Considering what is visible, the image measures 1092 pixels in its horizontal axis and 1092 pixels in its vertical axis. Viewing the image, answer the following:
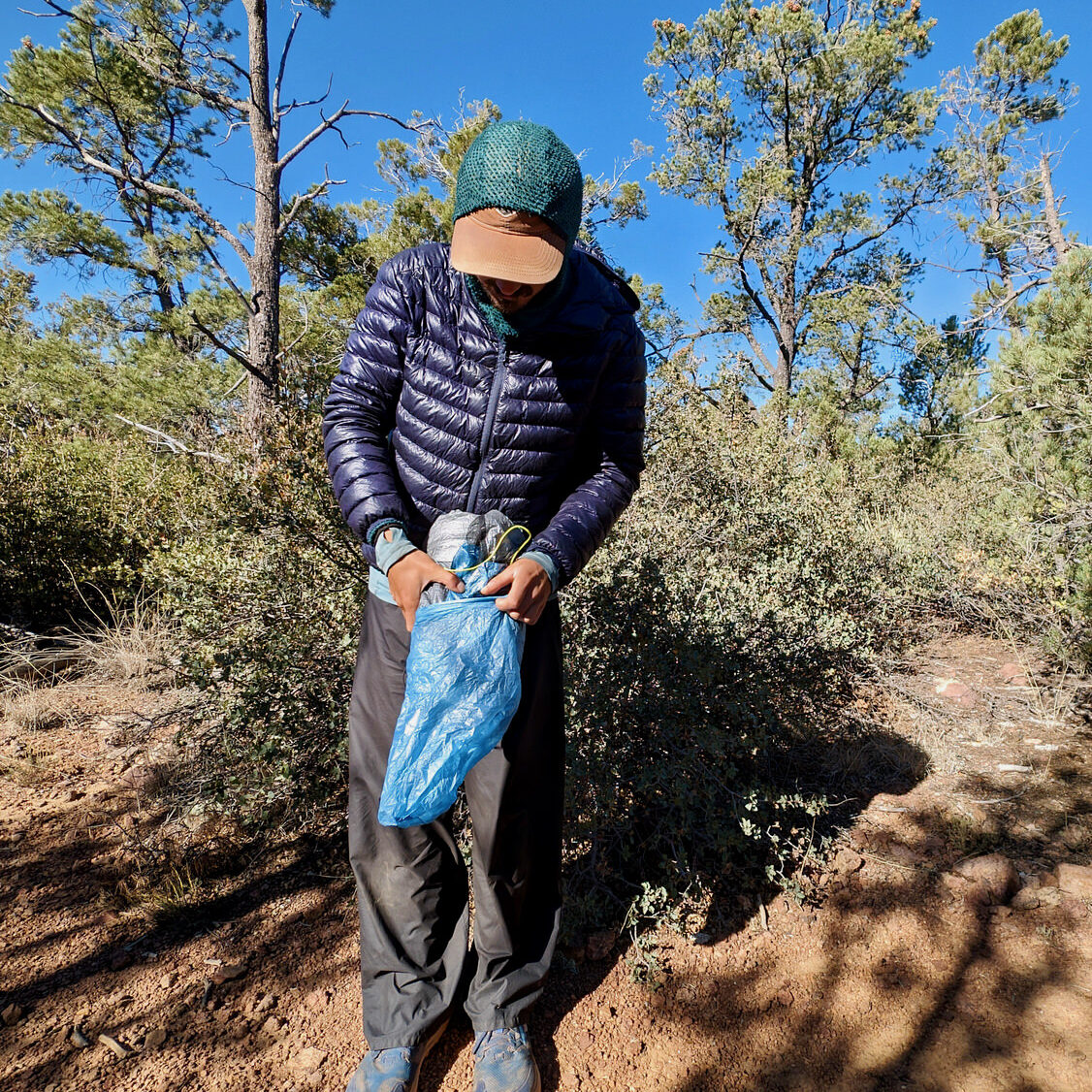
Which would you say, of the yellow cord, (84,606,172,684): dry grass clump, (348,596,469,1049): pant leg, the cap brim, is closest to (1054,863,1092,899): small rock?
(348,596,469,1049): pant leg

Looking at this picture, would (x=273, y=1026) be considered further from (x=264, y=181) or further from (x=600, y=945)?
(x=264, y=181)

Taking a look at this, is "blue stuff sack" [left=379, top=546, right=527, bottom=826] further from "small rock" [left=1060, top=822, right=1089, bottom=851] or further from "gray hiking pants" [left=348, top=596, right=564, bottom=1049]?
"small rock" [left=1060, top=822, right=1089, bottom=851]

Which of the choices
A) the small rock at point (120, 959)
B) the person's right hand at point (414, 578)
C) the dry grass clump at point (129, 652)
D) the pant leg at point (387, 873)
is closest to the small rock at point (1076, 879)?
the pant leg at point (387, 873)

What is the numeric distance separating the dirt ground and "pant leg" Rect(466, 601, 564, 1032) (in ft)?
0.73

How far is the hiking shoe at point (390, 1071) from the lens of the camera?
4.83 ft

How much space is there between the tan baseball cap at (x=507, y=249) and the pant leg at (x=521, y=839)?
761mm

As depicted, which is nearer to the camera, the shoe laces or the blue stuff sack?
the blue stuff sack

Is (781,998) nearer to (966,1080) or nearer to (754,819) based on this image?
(966,1080)

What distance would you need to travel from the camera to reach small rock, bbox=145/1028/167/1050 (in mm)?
1680

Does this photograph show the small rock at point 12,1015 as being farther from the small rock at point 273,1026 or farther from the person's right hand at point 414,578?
the person's right hand at point 414,578

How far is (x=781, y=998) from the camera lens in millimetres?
1822

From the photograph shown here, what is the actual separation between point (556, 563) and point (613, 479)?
0.30 m

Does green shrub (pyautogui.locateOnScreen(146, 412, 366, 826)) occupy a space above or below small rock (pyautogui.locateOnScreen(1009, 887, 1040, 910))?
above

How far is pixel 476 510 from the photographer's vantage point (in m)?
1.53
